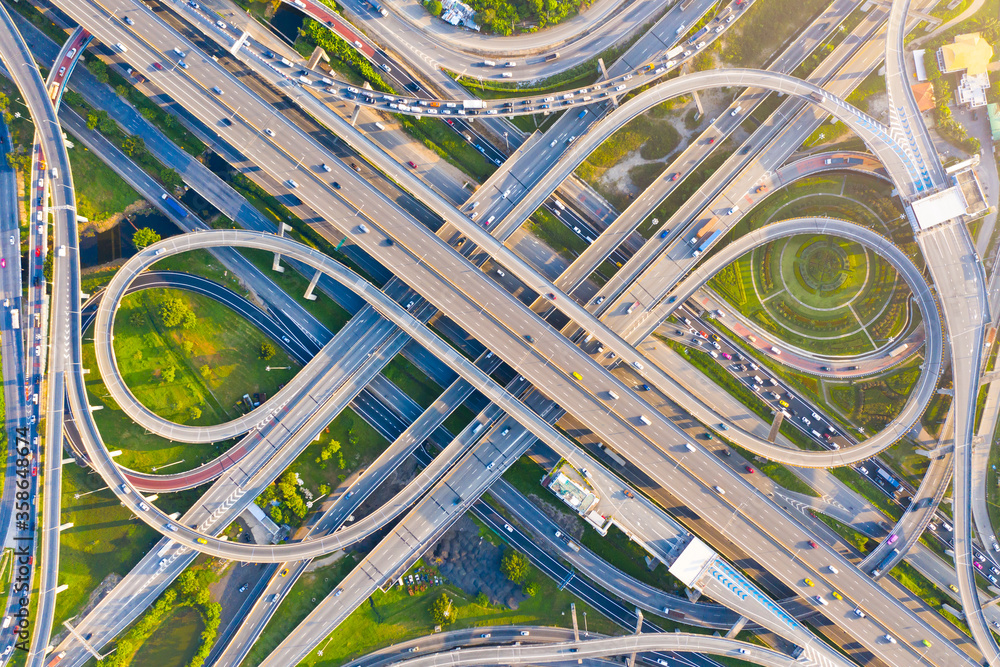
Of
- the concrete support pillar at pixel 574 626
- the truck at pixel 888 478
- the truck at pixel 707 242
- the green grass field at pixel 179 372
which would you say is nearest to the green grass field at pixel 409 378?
the green grass field at pixel 179 372

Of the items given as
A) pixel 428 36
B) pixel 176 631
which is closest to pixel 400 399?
pixel 176 631

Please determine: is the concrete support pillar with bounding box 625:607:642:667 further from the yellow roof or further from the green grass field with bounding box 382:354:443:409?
the yellow roof

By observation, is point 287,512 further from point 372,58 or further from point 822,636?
point 822,636

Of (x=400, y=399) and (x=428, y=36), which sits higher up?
(x=428, y=36)

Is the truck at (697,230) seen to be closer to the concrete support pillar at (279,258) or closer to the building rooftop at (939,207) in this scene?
the building rooftop at (939,207)

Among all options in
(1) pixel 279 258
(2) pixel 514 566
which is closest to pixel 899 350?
(2) pixel 514 566
